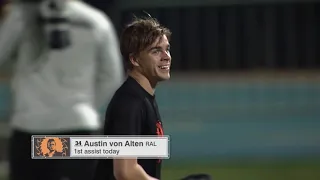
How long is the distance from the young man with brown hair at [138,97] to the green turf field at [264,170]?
8.08ft

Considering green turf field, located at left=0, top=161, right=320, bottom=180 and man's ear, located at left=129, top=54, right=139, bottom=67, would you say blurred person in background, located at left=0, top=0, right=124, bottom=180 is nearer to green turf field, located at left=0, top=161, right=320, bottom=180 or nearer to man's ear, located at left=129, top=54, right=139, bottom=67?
man's ear, located at left=129, top=54, right=139, bottom=67

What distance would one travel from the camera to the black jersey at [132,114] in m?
1.56

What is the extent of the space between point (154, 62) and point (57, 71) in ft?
2.90

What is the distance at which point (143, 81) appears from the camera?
1613mm

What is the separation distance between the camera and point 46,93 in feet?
8.09

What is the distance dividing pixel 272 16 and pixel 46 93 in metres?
1.26

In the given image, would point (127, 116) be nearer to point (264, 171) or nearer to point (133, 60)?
point (133, 60)

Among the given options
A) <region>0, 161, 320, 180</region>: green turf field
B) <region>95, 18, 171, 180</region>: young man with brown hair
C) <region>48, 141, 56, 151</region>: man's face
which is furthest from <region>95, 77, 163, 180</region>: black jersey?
<region>0, 161, 320, 180</region>: green turf field

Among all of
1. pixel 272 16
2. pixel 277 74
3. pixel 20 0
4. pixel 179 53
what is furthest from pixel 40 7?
pixel 277 74

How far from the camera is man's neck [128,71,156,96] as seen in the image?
1.61 metres

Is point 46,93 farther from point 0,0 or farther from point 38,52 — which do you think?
point 0,0
